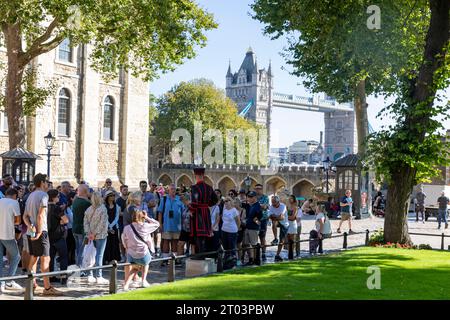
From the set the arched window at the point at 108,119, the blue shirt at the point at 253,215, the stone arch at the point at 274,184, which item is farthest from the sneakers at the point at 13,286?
the stone arch at the point at 274,184

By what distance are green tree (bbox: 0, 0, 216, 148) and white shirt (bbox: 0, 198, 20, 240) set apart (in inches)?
396

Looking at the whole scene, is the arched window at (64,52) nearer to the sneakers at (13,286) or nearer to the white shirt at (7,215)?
the sneakers at (13,286)

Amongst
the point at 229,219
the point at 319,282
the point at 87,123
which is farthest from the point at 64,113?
the point at 319,282

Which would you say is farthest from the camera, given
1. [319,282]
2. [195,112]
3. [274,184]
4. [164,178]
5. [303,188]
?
[164,178]

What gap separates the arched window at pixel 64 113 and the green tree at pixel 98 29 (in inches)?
492

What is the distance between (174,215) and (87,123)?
24205mm

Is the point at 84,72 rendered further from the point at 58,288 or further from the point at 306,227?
the point at 58,288

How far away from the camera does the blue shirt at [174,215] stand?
13961 millimetres

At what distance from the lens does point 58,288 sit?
10.6 m

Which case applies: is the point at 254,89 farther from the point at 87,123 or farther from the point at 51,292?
the point at 51,292

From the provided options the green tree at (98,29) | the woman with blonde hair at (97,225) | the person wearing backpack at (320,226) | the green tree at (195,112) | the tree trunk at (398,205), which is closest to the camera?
the woman with blonde hair at (97,225)

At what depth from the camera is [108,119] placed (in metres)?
39.2

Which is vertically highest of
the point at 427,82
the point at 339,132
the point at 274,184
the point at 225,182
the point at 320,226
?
the point at 339,132
